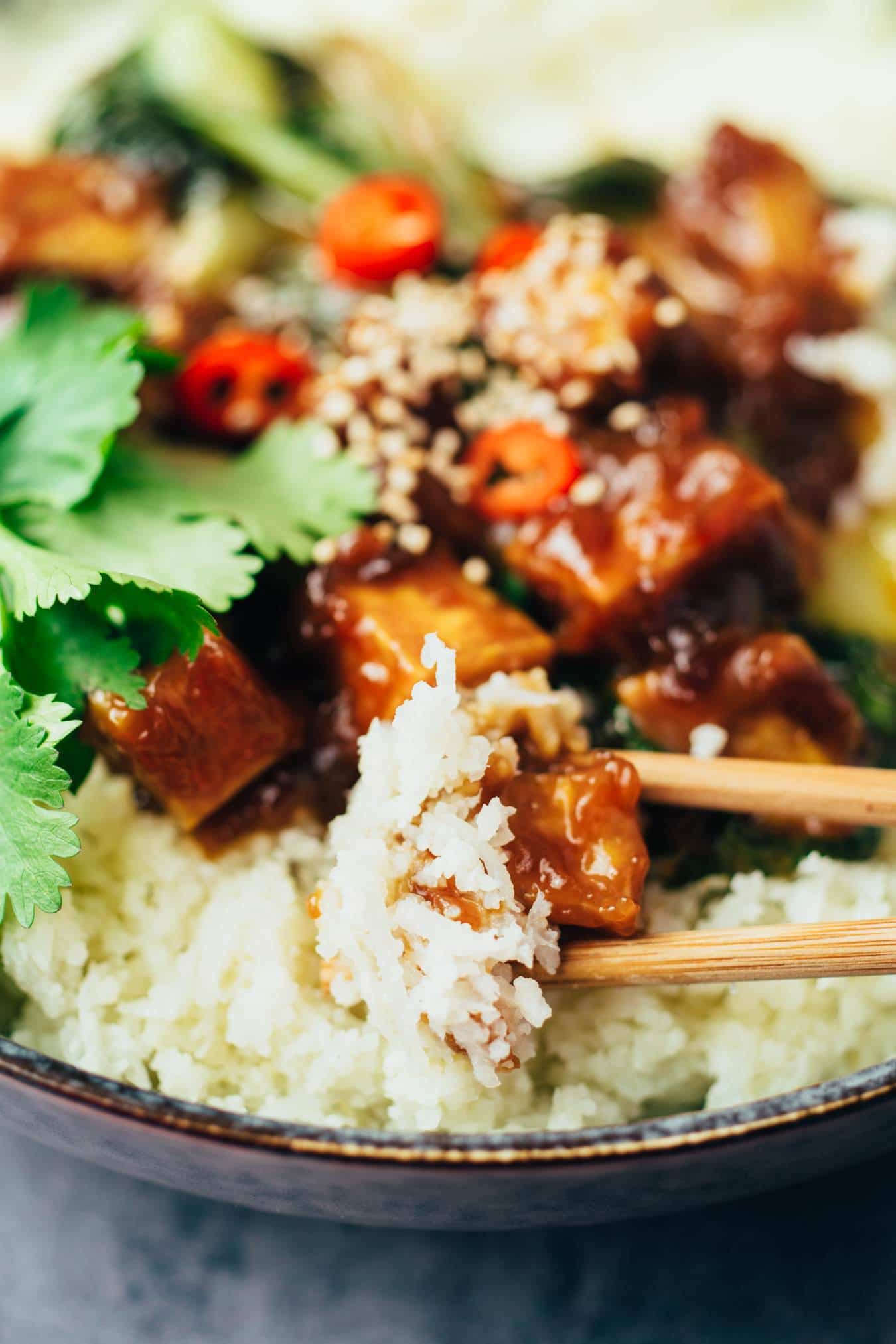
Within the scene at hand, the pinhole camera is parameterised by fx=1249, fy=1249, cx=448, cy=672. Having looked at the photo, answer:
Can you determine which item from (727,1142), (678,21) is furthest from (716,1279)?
(678,21)

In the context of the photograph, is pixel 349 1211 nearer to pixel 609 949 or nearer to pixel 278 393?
pixel 609 949

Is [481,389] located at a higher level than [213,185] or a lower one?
lower

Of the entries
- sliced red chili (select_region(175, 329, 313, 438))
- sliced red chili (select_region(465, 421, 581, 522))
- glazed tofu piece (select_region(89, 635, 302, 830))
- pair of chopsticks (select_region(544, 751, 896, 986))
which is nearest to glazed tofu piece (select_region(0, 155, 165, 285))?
sliced red chili (select_region(175, 329, 313, 438))

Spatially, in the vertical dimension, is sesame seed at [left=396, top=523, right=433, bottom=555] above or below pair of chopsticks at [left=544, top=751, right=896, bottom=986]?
above

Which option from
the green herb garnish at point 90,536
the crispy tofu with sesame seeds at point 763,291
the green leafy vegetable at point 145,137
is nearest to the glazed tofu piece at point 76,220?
the green leafy vegetable at point 145,137

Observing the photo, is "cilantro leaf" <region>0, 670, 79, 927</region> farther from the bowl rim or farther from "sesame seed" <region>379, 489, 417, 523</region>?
"sesame seed" <region>379, 489, 417, 523</region>

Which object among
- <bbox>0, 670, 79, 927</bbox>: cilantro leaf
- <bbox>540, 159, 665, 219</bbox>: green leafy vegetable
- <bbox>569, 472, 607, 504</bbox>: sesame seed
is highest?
<bbox>0, 670, 79, 927</bbox>: cilantro leaf
